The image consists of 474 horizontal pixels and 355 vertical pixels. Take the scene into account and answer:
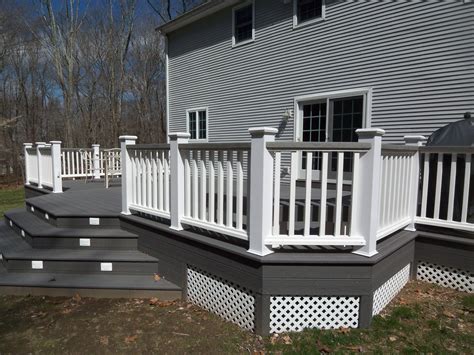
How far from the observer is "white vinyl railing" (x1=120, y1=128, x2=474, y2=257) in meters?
2.69

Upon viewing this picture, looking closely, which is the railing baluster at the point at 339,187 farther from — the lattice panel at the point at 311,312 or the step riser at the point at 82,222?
the step riser at the point at 82,222

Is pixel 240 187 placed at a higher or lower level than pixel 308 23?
lower

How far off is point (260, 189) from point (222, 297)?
1232mm

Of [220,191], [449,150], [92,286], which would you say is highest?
[449,150]

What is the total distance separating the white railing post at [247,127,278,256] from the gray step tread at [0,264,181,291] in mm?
1282

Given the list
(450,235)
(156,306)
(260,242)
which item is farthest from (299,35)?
(156,306)

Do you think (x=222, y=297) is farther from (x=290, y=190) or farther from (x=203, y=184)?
(x=290, y=190)

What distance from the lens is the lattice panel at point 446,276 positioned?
11.7ft

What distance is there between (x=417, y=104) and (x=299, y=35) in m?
2.99

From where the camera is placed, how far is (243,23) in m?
8.33

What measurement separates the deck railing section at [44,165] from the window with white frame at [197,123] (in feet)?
13.6

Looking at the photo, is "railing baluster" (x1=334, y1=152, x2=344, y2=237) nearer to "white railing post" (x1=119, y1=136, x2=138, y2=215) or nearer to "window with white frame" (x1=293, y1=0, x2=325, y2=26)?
"white railing post" (x1=119, y1=136, x2=138, y2=215)

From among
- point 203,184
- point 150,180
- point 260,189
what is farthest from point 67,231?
point 260,189

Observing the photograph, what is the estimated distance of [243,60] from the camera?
27.2ft
